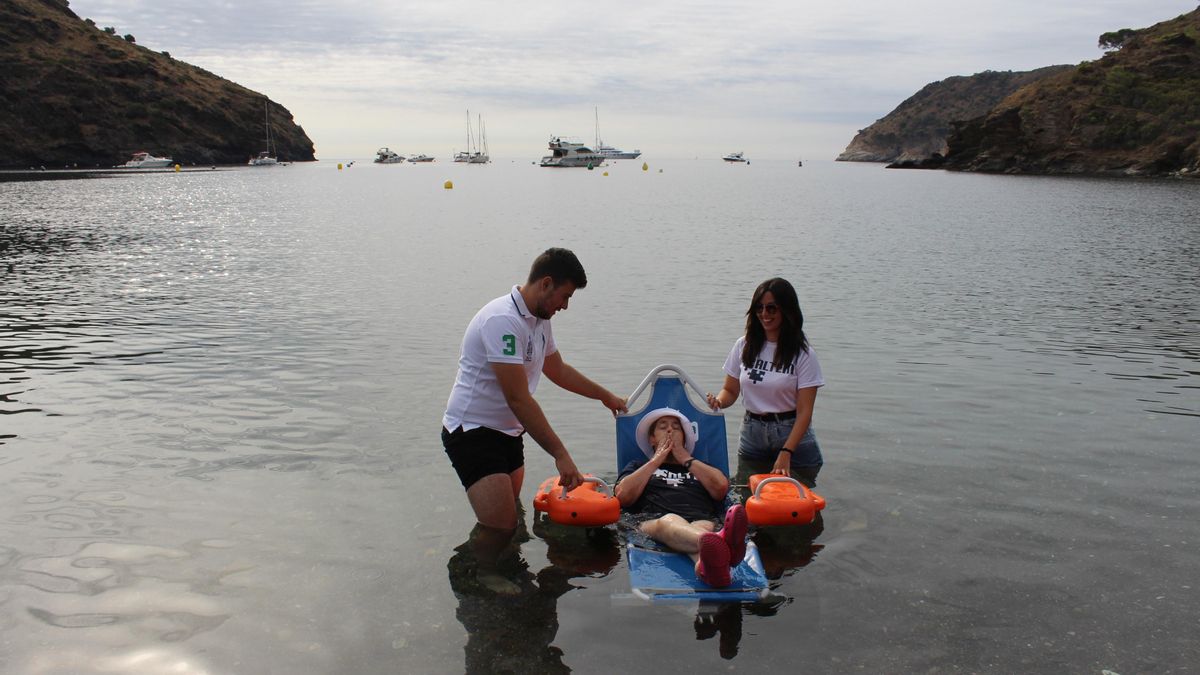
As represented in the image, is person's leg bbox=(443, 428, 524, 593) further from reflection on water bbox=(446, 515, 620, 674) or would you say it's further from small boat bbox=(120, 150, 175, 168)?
small boat bbox=(120, 150, 175, 168)


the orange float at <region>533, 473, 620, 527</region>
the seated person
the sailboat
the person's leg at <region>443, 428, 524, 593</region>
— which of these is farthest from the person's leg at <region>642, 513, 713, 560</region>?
the sailboat

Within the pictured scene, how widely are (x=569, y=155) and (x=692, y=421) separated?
575ft

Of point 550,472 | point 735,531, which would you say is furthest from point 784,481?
point 550,472

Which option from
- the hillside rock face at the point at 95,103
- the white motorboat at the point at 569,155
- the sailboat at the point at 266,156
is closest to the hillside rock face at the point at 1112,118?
the white motorboat at the point at 569,155

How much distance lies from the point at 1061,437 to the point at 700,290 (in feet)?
42.2

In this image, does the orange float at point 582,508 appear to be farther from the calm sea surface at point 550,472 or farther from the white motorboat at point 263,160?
the white motorboat at point 263,160

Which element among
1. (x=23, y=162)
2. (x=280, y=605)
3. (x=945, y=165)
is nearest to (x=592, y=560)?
(x=280, y=605)

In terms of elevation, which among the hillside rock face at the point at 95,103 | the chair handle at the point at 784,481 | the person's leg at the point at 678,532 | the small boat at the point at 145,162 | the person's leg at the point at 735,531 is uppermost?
the hillside rock face at the point at 95,103

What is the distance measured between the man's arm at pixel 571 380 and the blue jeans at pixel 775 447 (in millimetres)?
1619

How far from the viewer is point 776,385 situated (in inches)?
337

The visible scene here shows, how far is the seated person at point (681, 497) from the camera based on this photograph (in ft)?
19.5

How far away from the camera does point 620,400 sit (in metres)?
8.15

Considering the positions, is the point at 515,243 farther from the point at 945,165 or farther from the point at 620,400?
the point at 945,165

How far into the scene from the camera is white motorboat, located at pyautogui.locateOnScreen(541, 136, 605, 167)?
179375 mm
